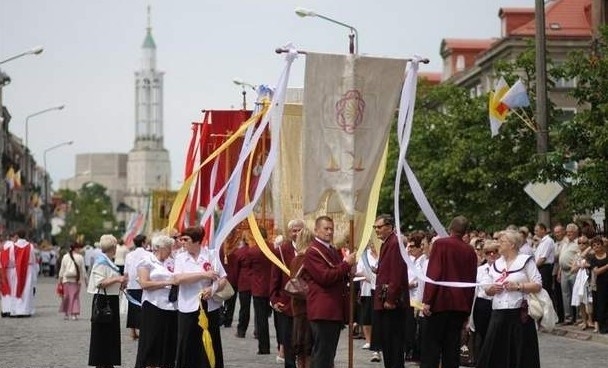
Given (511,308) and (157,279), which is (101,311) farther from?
(511,308)

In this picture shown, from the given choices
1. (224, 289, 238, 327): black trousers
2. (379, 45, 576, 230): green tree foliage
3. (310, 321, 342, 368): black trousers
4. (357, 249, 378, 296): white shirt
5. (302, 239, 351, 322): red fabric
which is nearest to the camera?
(302, 239, 351, 322): red fabric

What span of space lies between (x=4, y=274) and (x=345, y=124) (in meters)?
19.3

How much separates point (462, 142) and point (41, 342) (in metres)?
22.9

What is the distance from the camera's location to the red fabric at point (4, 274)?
3291cm

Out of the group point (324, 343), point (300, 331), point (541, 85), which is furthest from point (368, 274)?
point (541, 85)

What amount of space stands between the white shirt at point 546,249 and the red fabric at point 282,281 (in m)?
9.69

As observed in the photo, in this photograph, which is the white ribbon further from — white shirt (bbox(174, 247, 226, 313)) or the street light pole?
the street light pole

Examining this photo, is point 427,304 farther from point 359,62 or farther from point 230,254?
point 230,254

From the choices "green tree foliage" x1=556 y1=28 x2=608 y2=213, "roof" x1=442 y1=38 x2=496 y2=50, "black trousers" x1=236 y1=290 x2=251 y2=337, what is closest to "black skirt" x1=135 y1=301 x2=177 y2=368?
"black trousers" x1=236 y1=290 x2=251 y2=337

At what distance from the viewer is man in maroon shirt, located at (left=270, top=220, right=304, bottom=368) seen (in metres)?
18.4

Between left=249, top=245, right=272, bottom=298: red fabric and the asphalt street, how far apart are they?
0.87 meters

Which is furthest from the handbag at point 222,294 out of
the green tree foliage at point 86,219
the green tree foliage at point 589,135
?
the green tree foliage at point 86,219

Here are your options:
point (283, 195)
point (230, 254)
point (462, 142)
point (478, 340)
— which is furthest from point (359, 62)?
point (462, 142)

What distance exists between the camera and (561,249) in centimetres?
2756
